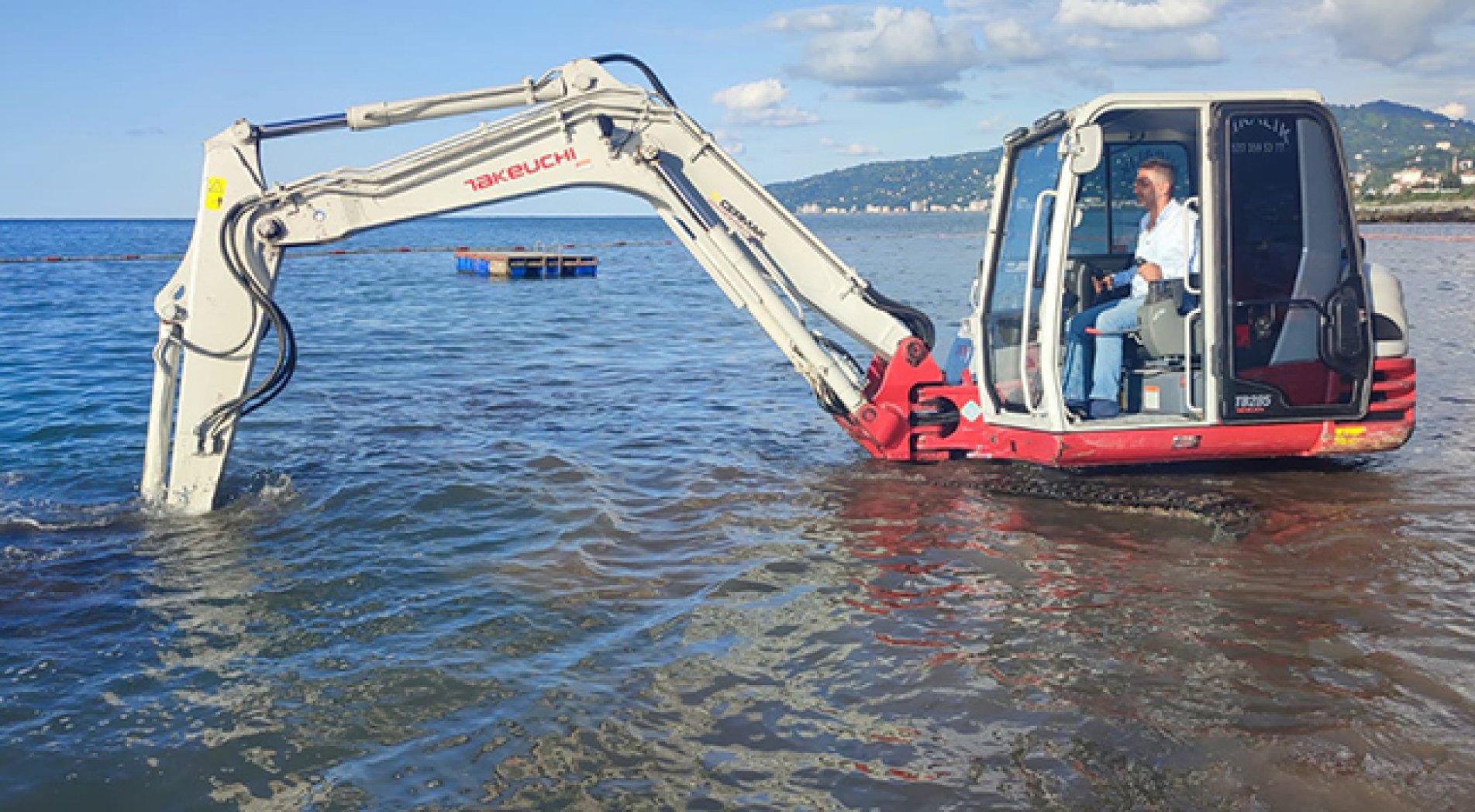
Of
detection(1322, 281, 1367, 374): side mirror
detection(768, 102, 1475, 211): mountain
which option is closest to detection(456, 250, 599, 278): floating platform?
detection(1322, 281, 1367, 374): side mirror

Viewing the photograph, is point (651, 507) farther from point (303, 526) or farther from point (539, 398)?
point (539, 398)

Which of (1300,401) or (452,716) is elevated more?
(1300,401)

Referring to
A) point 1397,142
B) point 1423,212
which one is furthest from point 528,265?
point 1397,142

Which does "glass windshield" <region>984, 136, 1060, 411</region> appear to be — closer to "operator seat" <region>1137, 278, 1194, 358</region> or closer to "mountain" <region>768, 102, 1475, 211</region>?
"operator seat" <region>1137, 278, 1194, 358</region>

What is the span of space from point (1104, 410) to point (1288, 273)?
154cm

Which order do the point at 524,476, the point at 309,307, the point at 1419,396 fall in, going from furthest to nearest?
the point at 309,307, the point at 1419,396, the point at 524,476

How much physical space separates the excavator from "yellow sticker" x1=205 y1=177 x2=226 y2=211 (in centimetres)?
1

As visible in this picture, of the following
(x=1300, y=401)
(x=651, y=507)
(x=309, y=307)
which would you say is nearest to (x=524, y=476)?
(x=651, y=507)

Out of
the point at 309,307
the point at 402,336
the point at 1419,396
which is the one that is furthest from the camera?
the point at 309,307

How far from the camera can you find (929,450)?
9391mm

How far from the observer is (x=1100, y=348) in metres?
8.38

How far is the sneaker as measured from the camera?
27.4ft

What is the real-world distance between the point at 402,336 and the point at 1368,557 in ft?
57.4

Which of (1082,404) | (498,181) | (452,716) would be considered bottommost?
(452,716)
